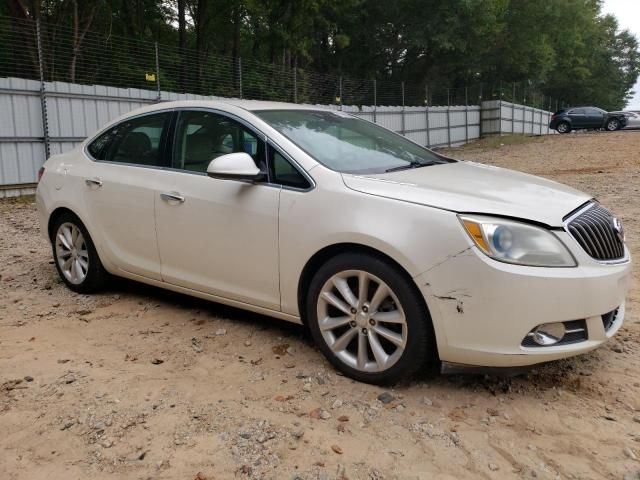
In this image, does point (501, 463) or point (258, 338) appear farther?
point (258, 338)

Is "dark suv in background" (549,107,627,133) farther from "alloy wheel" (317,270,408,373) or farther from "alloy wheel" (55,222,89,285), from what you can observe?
"alloy wheel" (317,270,408,373)

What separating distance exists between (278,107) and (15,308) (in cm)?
253

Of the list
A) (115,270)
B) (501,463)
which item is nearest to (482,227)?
(501,463)

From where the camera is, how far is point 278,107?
163 inches

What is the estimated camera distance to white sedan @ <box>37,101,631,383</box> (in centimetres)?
283

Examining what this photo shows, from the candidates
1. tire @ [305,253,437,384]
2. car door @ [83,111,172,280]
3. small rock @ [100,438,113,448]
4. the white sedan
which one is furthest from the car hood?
small rock @ [100,438,113,448]

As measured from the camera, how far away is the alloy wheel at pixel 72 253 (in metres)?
4.76

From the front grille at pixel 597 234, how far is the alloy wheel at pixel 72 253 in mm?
3522

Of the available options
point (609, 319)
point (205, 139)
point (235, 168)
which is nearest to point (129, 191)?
point (205, 139)

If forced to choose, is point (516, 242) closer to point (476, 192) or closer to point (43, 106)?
point (476, 192)

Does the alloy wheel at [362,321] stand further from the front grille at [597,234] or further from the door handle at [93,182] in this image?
the door handle at [93,182]

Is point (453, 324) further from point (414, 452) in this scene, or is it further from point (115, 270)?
point (115, 270)

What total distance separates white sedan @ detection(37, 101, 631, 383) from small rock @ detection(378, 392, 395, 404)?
0.23 feet

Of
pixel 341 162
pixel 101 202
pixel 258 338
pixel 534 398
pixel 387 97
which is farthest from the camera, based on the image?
pixel 387 97
